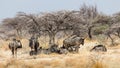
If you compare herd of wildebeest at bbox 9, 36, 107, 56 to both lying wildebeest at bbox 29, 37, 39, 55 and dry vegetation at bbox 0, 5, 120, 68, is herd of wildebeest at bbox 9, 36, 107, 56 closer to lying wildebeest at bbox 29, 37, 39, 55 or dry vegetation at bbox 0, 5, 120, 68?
lying wildebeest at bbox 29, 37, 39, 55

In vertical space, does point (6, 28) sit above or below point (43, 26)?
below

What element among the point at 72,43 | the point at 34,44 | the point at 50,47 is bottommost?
the point at 50,47

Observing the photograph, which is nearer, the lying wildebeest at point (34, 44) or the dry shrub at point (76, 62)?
the dry shrub at point (76, 62)

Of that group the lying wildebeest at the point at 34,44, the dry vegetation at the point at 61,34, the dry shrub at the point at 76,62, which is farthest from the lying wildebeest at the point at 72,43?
the dry shrub at the point at 76,62

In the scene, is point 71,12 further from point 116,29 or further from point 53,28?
point 116,29

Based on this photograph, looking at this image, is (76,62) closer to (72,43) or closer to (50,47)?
(50,47)

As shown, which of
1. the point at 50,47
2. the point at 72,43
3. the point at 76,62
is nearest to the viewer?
the point at 76,62

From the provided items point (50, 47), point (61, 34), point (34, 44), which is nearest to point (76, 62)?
point (34, 44)

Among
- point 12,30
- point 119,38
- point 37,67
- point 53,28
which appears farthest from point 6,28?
point 37,67

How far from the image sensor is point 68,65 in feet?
65.2

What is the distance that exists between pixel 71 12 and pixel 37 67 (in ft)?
48.9

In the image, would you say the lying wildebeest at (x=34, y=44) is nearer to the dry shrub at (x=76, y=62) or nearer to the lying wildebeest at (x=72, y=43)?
the lying wildebeest at (x=72, y=43)

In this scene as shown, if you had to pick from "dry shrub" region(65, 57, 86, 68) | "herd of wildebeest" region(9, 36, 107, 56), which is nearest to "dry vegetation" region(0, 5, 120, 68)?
"dry shrub" region(65, 57, 86, 68)

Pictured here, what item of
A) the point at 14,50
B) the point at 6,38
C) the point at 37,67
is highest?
the point at 37,67
